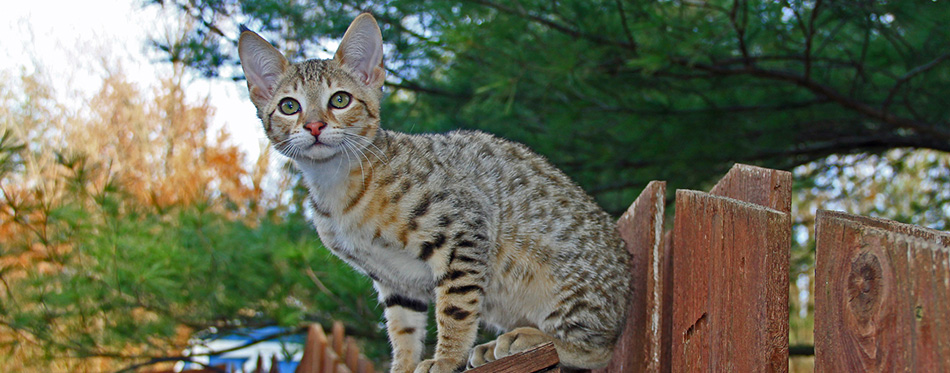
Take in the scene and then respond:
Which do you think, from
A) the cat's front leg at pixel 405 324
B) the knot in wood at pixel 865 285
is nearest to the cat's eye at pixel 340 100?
the cat's front leg at pixel 405 324

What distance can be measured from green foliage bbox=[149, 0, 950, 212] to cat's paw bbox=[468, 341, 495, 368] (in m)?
1.41

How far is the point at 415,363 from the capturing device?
2.32 metres

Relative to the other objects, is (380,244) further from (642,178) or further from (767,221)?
(642,178)

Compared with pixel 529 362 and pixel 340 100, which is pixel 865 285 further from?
pixel 340 100

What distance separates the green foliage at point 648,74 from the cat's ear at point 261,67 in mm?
978

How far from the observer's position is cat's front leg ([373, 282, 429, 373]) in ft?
7.63

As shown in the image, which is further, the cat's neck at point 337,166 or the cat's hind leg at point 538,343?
the cat's neck at point 337,166

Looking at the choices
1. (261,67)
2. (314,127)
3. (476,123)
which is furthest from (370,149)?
(476,123)

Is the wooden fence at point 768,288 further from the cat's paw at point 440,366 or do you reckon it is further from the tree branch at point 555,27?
the tree branch at point 555,27

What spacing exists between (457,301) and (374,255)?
31cm

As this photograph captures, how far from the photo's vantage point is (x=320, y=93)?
7.17 ft

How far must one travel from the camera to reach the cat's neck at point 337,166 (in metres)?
2.18

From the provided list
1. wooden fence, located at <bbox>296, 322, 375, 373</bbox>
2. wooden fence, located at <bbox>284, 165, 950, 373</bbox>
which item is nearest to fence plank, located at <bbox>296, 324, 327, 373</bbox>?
wooden fence, located at <bbox>296, 322, 375, 373</bbox>

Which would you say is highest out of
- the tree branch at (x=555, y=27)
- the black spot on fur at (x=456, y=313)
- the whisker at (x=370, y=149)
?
the tree branch at (x=555, y=27)
